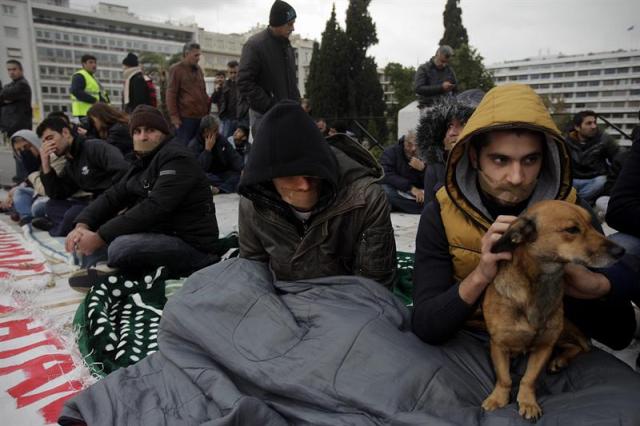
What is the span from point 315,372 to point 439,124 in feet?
7.27

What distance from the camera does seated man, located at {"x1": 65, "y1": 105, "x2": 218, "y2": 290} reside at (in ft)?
12.4

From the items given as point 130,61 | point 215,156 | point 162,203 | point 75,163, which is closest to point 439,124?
point 162,203

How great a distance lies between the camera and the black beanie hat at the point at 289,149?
223cm

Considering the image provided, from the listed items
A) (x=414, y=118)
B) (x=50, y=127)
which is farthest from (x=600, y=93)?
(x=50, y=127)

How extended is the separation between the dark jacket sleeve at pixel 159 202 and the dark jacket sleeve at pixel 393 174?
349 centimetres

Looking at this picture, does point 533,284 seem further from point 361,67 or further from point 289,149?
point 361,67

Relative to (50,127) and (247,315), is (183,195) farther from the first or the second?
(50,127)

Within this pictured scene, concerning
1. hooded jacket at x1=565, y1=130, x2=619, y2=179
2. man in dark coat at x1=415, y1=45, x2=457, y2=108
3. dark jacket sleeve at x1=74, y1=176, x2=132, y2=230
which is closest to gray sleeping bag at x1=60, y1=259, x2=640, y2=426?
dark jacket sleeve at x1=74, y1=176, x2=132, y2=230

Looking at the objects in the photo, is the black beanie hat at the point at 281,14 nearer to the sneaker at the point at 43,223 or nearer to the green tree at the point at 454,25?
the sneaker at the point at 43,223

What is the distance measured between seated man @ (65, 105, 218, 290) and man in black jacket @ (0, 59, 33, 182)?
7.03m

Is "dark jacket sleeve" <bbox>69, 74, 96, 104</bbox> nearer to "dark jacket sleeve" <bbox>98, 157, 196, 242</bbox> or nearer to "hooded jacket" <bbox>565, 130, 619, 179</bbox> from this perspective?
"dark jacket sleeve" <bbox>98, 157, 196, 242</bbox>

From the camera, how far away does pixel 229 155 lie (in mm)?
8461

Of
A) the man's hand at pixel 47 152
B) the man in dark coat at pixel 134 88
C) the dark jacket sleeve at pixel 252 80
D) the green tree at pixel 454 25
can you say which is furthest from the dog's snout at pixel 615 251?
the green tree at pixel 454 25

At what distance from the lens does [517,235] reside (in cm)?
153
